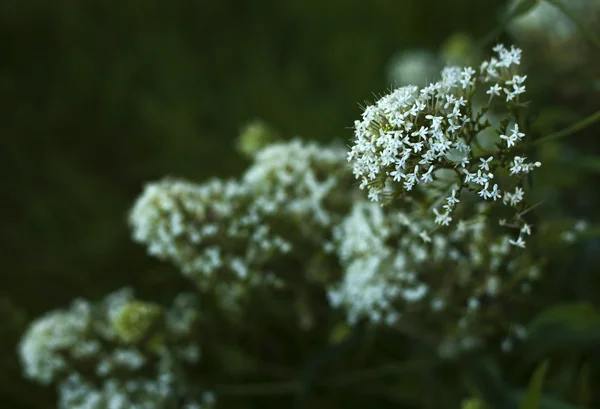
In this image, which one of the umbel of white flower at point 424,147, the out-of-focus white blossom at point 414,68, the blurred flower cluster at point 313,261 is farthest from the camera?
the out-of-focus white blossom at point 414,68

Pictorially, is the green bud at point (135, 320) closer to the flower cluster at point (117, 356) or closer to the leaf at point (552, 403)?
the flower cluster at point (117, 356)

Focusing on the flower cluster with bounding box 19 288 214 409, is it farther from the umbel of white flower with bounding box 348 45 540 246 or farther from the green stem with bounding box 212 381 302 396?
the umbel of white flower with bounding box 348 45 540 246

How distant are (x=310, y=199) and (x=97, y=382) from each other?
0.30 meters

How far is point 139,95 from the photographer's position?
40.1 inches

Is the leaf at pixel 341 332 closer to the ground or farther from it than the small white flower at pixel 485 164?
farther from it

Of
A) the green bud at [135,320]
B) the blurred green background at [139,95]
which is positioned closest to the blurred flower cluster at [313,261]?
the green bud at [135,320]

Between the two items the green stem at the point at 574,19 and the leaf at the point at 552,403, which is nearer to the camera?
the green stem at the point at 574,19

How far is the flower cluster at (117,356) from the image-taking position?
0.62 meters

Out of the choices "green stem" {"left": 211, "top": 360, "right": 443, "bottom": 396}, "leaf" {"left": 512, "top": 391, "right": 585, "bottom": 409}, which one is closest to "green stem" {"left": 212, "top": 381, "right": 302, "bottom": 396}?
"green stem" {"left": 211, "top": 360, "right": 443, "bottom": 396}

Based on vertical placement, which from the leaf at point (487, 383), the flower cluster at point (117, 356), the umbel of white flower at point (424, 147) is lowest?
the leaf at point (487, 383)

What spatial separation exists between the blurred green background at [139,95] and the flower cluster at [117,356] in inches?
7.6

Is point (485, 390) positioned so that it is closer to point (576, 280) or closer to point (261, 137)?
point (576, 280)

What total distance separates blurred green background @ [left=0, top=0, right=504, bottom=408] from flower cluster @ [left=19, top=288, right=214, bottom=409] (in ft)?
0.64

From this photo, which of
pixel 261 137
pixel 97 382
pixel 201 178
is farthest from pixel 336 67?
pixel 97 382
